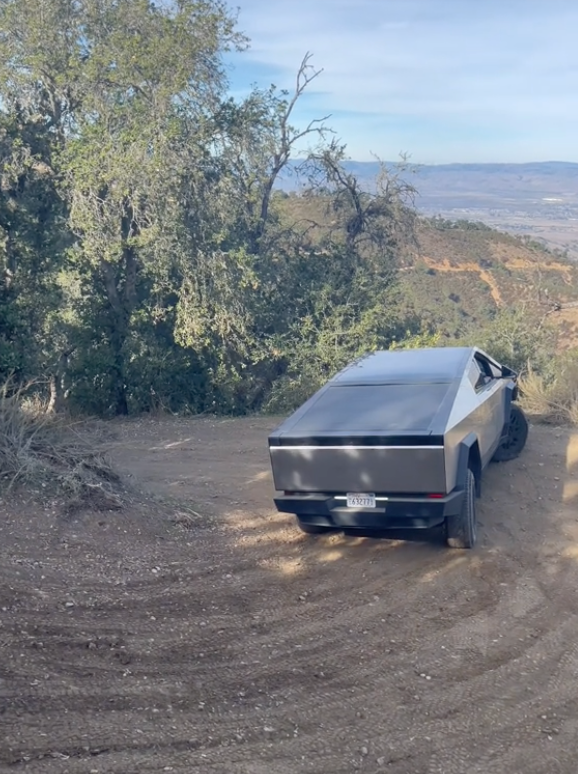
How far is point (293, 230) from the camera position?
21.4m

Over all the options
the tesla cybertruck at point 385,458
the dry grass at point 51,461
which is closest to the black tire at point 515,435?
the tesla cybertruck at point 385,458

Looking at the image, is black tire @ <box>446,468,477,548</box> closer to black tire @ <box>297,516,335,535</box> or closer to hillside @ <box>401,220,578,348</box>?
black tire @ <box>297,516,335,535</box>

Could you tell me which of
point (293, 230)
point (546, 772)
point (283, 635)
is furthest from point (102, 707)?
point (293, 230)

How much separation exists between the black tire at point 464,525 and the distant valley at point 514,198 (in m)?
46.7

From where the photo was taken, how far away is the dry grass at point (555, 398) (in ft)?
37.6

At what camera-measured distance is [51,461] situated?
7.41 metres

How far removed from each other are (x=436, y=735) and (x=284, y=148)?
18.8m

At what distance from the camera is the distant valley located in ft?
249

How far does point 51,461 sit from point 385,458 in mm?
3196

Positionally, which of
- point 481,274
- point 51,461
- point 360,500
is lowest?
point 481,274

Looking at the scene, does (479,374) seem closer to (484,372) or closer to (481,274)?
(484,372)

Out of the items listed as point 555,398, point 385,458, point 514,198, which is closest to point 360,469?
point 385,458

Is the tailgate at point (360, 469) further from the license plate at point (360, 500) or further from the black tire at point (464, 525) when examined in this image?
the black tire at point (464, 525)

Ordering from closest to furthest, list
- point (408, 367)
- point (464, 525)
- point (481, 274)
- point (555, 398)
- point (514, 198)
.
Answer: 1. point (464, 525)
2. point (408, 367)
3. point (555, 398)
4. point (481, 274)
5. point (514, 198)
